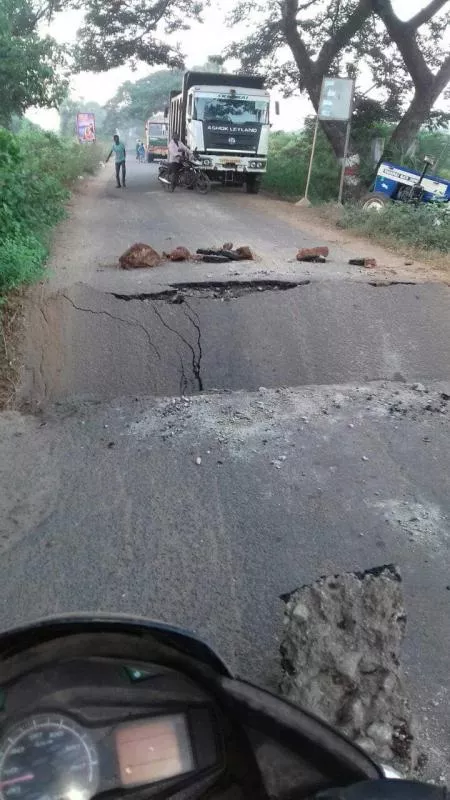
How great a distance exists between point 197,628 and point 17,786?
71.5 inches

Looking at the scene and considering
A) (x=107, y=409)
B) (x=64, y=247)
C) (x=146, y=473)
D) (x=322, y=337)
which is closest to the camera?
(x=146, y=473)

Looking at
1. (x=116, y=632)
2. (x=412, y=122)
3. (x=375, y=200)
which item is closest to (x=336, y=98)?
(x=375, y=200)

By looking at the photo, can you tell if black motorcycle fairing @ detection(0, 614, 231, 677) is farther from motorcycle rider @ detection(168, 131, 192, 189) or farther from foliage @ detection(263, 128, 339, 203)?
motorcycle rider @ detection(168, 131, 192, 189)

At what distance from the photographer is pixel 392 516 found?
3994 mm

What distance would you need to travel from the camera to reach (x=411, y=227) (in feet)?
34.0

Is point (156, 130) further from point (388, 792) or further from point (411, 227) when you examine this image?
point (388, 792)

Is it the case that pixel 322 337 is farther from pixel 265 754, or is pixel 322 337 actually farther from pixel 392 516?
pixel 265 754

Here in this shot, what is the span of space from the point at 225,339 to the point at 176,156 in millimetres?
13741

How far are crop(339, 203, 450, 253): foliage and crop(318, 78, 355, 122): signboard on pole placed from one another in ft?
11.5

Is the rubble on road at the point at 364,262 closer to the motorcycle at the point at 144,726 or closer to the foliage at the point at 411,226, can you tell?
the foliage at the point at 411,226

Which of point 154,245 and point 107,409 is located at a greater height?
point 154,245

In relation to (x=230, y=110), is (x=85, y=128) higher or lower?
higher

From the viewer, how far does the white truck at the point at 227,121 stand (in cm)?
1719

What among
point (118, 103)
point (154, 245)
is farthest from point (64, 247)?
point (118, 103)
